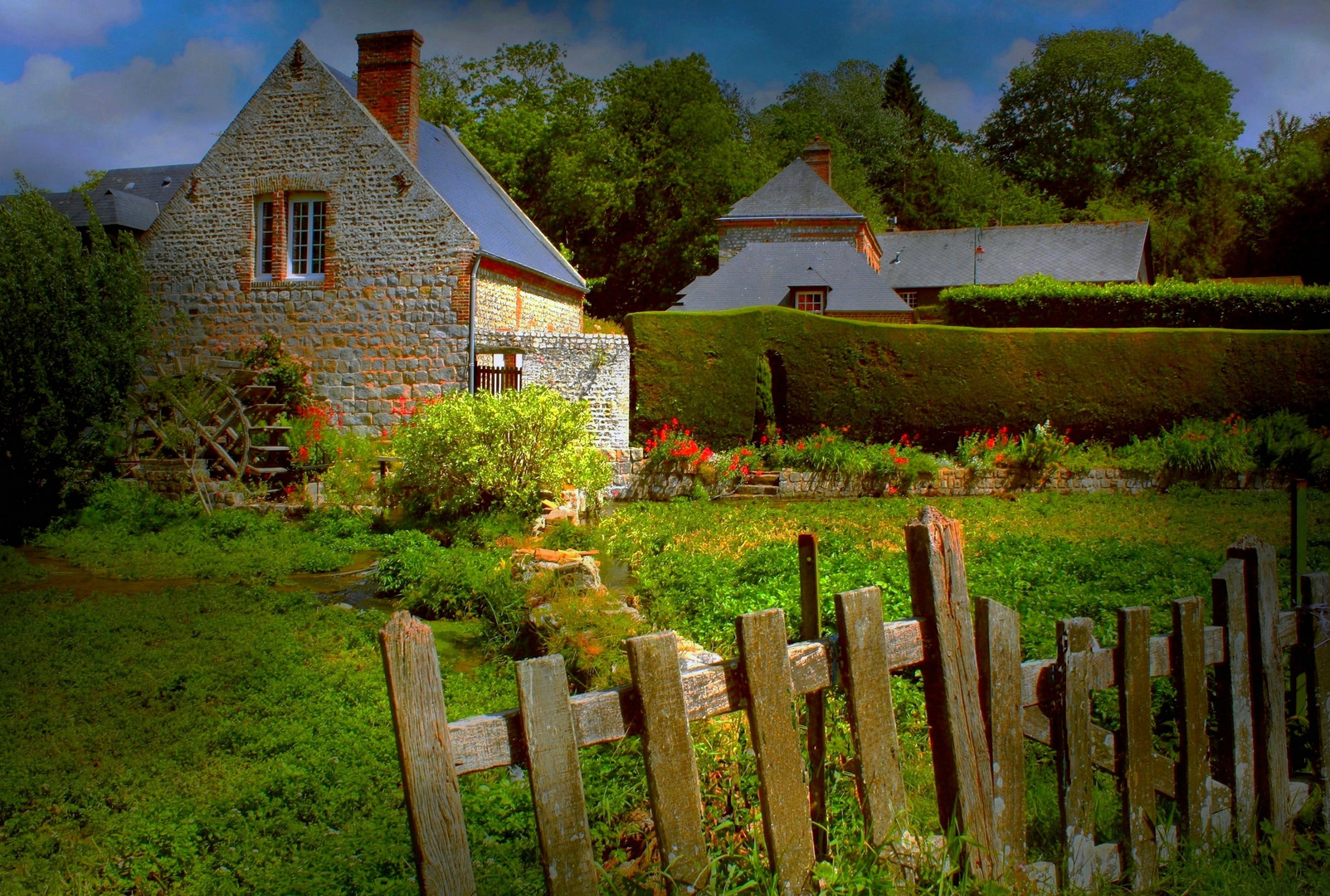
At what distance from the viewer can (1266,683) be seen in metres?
2.65

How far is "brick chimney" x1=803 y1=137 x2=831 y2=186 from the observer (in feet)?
112

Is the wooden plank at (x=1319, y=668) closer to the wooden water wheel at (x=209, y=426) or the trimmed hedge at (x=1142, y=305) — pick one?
the wooden water wheel at (x=209, y=426)

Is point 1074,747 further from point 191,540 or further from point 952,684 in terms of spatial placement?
point 191,540

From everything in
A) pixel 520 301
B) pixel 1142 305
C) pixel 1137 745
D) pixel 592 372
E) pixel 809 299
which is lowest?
pixel 1137 745

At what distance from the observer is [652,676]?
1.78m

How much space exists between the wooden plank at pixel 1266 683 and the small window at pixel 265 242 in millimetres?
16085

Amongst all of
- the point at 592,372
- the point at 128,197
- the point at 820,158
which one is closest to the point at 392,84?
the point at 592,372

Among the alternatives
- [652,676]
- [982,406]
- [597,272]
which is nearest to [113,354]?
Result: [652,676]

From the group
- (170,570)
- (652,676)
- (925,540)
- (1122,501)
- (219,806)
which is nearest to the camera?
(652,676)

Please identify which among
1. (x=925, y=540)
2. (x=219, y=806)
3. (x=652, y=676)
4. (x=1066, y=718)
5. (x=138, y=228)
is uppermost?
(x=138, y=228)

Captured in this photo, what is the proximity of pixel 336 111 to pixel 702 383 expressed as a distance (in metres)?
8.22

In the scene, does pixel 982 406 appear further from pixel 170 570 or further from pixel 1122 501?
pixel 170 570

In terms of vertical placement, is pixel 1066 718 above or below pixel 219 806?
above

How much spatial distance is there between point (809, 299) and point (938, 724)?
72.2 ft
